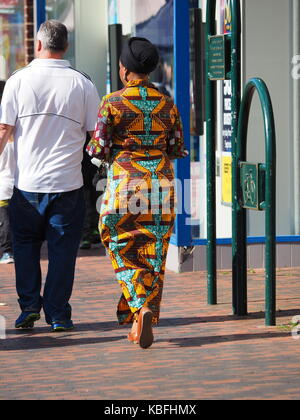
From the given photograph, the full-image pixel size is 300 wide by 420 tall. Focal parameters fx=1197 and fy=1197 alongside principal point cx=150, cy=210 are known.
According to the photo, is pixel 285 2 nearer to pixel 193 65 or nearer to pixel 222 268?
pixel 193 65

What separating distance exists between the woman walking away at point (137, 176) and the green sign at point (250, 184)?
0.59 m

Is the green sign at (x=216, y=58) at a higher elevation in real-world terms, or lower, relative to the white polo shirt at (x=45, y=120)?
higher

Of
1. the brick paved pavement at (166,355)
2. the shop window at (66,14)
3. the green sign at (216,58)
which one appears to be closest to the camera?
the brick paved pavement at (166,355)

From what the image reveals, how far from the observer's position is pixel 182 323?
781cm

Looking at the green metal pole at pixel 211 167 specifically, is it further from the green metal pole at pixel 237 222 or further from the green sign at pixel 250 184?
the green sign at pixel 250 184

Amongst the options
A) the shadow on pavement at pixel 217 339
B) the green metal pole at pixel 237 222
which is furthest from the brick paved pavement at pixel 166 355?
the green metal pole at pixel 237 222

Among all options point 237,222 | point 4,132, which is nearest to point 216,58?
point 237,222

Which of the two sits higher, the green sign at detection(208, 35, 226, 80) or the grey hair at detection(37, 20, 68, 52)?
the grey hair at detection(37, 20, 68, 52)

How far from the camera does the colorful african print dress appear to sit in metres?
7.07

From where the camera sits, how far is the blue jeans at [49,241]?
24.7 ft

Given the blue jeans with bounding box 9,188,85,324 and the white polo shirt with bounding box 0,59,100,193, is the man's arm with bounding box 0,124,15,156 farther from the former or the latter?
the blue jeans with bounding box 9,188,85,324

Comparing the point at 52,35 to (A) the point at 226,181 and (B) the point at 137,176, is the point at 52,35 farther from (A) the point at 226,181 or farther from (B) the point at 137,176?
(A) the point at 226,181

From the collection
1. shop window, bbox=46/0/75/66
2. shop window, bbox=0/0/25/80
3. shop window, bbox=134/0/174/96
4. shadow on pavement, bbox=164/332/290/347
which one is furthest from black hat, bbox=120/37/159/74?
shop window, bbox=0/0/25/80

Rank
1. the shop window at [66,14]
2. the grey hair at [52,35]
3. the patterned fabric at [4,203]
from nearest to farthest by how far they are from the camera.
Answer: the grey hair at [52,35] < the patterned fabric at [4,203] < the shop window at [66,14]
